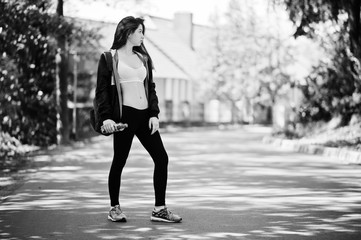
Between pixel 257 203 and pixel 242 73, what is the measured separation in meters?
31.9

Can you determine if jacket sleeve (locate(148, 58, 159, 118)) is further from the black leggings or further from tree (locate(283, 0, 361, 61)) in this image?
tree (locate(283, 0, 361, 61))

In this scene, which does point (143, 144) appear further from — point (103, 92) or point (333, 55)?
point (333, 55)

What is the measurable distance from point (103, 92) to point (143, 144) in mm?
613

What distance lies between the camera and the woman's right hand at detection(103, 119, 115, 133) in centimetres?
700

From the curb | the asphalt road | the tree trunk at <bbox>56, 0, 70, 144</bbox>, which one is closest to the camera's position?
the asphalt road

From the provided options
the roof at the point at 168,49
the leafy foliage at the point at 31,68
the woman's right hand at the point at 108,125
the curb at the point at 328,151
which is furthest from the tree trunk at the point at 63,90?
the roof at the point at 168,49

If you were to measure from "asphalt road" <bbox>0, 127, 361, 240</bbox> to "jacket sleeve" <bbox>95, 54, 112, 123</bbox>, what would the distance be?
3.38ft

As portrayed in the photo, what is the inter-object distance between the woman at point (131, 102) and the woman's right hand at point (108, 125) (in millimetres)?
64

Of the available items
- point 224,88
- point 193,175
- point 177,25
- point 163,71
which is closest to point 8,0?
point 193,175

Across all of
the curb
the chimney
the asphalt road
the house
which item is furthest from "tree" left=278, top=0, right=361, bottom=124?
the chimney

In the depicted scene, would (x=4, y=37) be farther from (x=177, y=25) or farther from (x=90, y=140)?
(x=177, y=25)

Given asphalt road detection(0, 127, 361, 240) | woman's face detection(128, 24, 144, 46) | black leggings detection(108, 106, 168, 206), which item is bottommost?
asphalt road detection(0, 127, 361, 240)

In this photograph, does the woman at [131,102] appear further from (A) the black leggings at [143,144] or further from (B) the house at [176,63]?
(B) the house at [176,63]

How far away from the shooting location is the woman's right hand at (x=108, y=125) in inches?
275
